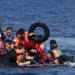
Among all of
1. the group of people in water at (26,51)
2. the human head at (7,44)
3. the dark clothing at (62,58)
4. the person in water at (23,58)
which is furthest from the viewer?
the dark clothing at (62,58)

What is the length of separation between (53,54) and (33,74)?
185 cm

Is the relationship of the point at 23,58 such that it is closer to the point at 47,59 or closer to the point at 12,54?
the point at 12,54

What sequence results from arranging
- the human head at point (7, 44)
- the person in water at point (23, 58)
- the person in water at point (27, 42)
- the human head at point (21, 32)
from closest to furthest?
1. the human head at point (7, 44)
2. the person in water at point (23, 58)
3. the human head at point (21, 32)
4. the person in water at point (27, 42)

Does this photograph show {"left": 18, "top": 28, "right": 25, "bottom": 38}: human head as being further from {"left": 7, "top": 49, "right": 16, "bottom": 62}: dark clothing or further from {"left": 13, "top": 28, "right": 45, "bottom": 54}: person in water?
{"left": 7, "top": 49, "right": 16, "bottom": 62}: dark clothing

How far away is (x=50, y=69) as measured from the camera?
82.9 ft

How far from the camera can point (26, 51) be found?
2614 cm

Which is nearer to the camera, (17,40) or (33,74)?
(33,74)

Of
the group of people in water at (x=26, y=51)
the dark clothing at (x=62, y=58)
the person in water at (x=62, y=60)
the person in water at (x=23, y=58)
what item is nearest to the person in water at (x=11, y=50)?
the group of people in water at (x=26, y=51)

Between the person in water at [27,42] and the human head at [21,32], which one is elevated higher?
the human head at [21,32]

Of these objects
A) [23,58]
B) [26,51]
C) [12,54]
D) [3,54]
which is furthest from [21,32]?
[3,54]

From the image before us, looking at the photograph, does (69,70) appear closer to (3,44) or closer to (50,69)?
(50,69)

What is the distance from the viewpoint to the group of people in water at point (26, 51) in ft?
82.4

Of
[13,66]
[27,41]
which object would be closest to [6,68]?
[13,66]

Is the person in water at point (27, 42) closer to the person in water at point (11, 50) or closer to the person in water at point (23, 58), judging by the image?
the person in water at point (23, 58)
